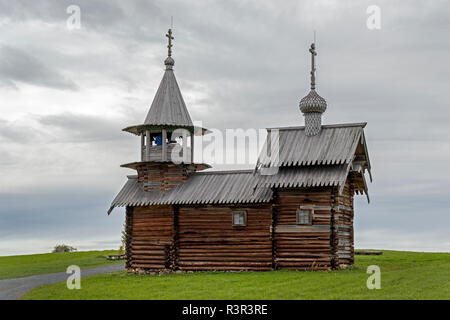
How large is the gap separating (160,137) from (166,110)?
161 centimetres

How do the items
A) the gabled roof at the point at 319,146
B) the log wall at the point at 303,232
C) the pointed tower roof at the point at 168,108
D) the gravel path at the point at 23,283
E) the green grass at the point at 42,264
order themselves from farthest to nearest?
the green grass at the point at 42,264 → the pointed tower roof at the point at 168,108 → the gabled roof at the point at 319,146 → the log wall at the point at 303,232 → the gravel path at the point at 23,283

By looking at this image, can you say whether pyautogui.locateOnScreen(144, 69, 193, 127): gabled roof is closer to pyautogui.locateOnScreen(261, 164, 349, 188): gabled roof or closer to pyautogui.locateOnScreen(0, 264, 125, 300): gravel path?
pyautogui.locateOnScreen(261, 164, 349, 188): gabled roof

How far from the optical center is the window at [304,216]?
28.9m

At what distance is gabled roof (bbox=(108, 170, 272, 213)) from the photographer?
99.4 ft

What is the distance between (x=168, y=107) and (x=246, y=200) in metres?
7.99

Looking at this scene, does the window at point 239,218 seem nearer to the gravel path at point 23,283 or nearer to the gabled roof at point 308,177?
the gabled roof at point 308,177

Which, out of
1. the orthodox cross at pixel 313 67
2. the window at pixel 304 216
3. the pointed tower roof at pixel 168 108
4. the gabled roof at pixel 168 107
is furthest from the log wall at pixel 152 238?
the orthodox cross at pixel 313 67

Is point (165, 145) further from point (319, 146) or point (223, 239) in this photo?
point (319, 146)

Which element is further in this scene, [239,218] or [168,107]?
[168,107]

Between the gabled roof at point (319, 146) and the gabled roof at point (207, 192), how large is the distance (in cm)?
154

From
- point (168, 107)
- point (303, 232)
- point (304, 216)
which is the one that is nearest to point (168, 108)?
point (168, 107)

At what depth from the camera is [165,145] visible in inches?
1316

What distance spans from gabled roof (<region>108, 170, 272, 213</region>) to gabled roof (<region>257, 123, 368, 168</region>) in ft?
5.06
